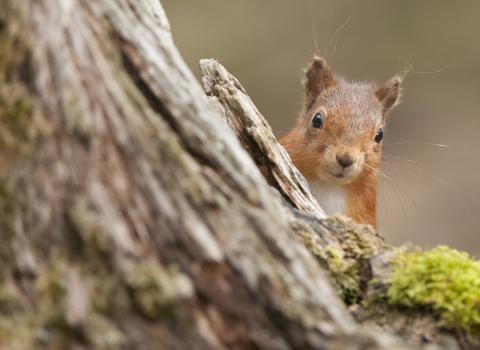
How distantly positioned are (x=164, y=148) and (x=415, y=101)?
872cm

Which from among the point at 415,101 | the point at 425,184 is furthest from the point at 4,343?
the point at 415,101

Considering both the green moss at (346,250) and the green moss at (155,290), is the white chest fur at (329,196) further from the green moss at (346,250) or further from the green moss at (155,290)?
the green moss at (155,290)

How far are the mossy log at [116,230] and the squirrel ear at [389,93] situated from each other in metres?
2.85

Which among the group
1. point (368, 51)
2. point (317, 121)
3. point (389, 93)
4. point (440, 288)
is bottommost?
point (440, 288)

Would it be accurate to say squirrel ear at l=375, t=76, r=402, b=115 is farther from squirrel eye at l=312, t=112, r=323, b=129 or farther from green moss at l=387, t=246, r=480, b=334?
green moss at l=387, t=246, r=480, b=334

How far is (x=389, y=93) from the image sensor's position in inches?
173

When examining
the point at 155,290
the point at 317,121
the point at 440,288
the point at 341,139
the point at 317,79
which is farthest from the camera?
the point at 317,79

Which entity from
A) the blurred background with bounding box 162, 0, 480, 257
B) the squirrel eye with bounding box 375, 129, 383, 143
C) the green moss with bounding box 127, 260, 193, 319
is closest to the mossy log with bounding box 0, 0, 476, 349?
the green moss with bounding box 127, 260, 193, 319

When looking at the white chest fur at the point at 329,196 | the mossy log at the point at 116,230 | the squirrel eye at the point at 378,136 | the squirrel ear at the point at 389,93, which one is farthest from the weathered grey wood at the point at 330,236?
the squirrel ear at the point at 389,93

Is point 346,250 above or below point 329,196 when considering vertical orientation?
below

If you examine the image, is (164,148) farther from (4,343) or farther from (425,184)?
(425,184)

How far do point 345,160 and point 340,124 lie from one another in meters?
0.27

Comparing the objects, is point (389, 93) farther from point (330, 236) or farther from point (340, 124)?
point (330, 236)

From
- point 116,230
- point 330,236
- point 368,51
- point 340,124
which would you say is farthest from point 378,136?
point 368,51
